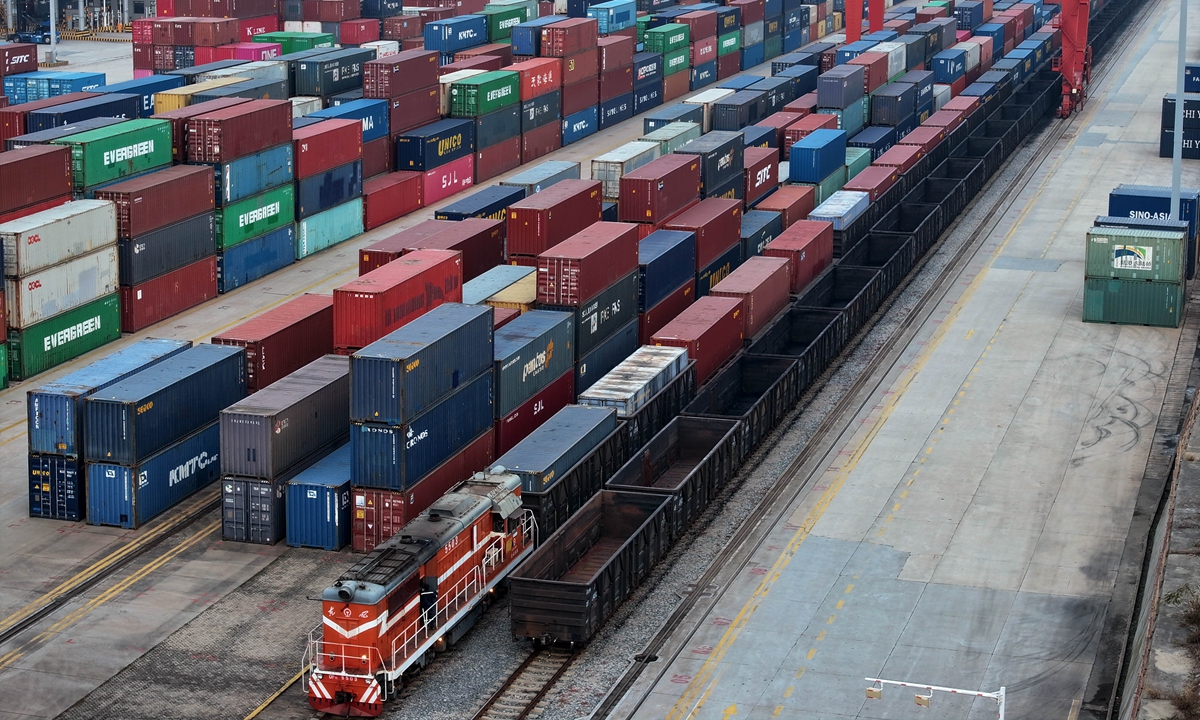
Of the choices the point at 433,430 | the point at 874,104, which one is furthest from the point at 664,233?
the point at 874,104

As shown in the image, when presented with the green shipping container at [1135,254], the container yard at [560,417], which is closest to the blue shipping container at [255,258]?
the container yard at [560,417]

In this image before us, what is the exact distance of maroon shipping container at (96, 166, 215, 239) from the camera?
230 ft

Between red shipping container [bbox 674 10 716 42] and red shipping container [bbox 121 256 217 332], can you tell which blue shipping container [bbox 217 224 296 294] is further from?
red shipping container [bbox 674 10 716 42]

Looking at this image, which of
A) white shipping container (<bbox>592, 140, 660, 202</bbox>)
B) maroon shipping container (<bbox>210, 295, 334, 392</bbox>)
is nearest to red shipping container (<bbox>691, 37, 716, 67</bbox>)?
white shipping container (<bbox>592, 140, 660, 202</bbox>)

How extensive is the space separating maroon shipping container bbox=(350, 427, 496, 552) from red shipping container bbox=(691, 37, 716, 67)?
3723 inches

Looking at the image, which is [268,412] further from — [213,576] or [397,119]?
[397,119]

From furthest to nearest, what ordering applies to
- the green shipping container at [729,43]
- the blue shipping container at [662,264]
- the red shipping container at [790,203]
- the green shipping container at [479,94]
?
1. the green shipping container at [729,43]
2. the green shipping container at [479,94]
3. the red shipping container at [790,203]
4. the blue shipping container at [662,264]

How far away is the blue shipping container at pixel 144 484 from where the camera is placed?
2050 inches

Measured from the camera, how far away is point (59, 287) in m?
67.6

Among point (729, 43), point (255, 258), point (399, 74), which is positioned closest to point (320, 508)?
point (255, 258)

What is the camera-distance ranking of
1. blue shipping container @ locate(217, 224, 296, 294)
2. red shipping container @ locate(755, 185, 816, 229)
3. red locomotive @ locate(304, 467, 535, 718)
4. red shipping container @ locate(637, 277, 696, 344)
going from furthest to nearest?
1. red shipping container @ locate(755, 185, 816, 229)
2. blue shipping container @ locate(217, 224, 296, 294)
3. red shipping container @ locate(637, 277, 696, 344)
4. red locomotive @ locate(304, 467, 535, 718)

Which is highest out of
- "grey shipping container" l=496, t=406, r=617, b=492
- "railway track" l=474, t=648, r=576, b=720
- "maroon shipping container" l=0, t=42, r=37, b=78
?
"maroon shipping container" l=0, t=42, r=37, b=78

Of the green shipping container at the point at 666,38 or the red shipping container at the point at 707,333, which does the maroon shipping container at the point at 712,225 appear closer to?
the red shipping container at the point at 707,333

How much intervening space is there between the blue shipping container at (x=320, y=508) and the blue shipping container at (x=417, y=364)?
2.89 m
